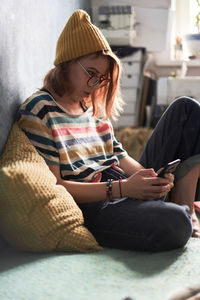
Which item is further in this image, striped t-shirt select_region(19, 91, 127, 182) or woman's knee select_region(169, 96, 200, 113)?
woman's knee select_region(169, 96, 200, 113)

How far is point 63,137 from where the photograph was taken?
4.67ft

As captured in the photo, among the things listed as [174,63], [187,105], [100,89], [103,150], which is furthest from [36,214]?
[174,63]

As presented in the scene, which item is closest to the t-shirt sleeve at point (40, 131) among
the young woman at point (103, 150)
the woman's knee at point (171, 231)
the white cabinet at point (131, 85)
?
the young woman at point (103, 150)

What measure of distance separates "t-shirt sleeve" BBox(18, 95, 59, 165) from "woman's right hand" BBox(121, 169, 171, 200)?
8.7 inches

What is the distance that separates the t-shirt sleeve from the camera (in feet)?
4.48

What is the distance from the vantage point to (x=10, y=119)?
1413mm

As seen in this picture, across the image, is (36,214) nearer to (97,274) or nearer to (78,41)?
(97,274)

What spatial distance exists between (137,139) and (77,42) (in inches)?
52.2

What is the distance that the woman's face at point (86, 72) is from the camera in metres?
1.46

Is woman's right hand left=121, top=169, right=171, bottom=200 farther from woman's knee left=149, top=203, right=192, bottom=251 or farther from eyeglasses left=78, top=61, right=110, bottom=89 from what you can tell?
eyeglasses left=78, top=61, right=110, bottom=89

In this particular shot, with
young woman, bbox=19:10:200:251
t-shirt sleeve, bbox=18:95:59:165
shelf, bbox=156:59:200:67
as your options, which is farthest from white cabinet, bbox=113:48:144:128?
t-shirt sleeve, bbox=18:95:59:165

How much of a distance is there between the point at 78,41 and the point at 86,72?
102mm

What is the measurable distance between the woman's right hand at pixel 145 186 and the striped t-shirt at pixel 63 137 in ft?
0.51

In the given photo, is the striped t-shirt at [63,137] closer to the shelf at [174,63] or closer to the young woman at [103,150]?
the young woman at [103,150]
